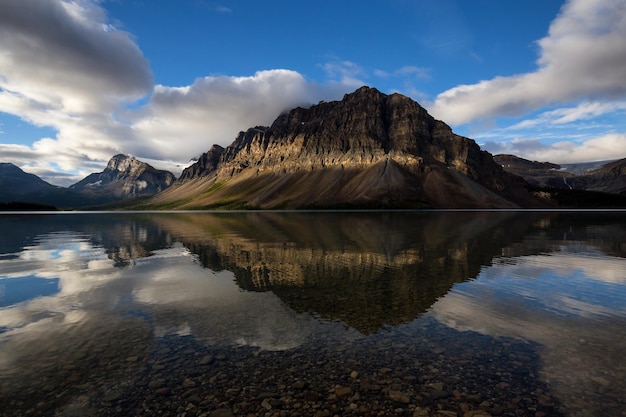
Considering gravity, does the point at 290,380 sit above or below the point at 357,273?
below

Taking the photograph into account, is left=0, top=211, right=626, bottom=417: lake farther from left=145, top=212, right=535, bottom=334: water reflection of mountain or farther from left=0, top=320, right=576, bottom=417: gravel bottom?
left=145, top=212, right=535, bottom=334: water reflection of mountain

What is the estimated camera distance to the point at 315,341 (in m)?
15.6

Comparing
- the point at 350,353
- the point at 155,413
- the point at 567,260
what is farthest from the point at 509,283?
the point at 155,413

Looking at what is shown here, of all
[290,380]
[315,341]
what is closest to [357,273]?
[315,341]

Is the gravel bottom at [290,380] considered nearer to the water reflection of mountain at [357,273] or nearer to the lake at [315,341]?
the lake at [315,341]

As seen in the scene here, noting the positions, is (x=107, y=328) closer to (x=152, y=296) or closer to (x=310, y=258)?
(x=152, y=296)

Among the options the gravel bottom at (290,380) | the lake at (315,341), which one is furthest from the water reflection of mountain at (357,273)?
the gravel bottom at (290,380)

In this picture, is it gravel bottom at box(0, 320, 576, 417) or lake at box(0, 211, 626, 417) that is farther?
lake at box(0, 211, 626, 417)

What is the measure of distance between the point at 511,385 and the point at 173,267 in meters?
29.9

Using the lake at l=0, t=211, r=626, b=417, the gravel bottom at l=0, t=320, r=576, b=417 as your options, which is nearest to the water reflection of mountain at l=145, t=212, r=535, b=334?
the lake at l=0, t=211, r=626, b=417

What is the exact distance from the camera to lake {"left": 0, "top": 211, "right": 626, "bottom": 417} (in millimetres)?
10938

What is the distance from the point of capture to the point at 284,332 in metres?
16.8

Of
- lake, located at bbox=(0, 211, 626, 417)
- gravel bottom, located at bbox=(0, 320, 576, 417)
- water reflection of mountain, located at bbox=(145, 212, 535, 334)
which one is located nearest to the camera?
gravel bottom, located at bbox=(0, 320, 576, 417)

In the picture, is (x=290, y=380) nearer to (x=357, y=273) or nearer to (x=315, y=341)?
(x=315, y=341)
